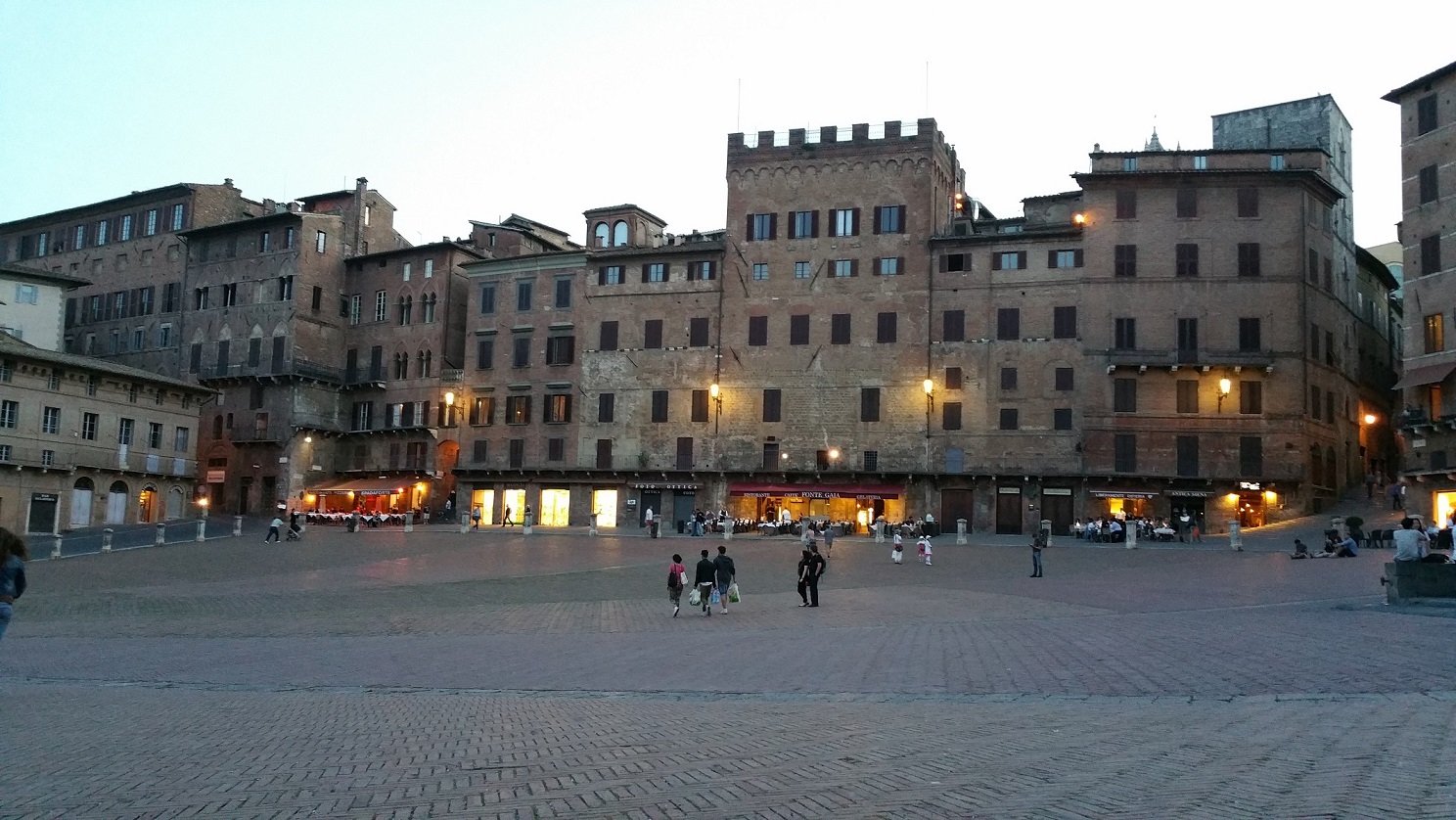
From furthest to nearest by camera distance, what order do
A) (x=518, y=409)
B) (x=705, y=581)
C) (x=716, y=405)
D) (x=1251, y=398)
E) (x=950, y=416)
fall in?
(x=518, y=409), (x=716, y=405), (x=950, y=416), (x=1251, y=398), (x=705, y=581)

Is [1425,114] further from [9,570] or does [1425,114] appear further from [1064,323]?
[9,570]

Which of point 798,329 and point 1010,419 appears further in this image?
point 798,329

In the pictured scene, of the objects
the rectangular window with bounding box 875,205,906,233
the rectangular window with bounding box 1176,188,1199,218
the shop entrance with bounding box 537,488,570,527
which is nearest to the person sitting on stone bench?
the rectangular window with bounding box 1176,188,1199,218

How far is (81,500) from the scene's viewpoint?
5797cm

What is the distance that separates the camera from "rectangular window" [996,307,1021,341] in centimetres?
5597

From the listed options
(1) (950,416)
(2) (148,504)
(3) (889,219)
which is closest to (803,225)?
(3) (889,219)

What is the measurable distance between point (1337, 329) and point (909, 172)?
2306 cm

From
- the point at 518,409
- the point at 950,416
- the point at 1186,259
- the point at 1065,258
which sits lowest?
the point at 950,416

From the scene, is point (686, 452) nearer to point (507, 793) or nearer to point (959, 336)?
point (959, 336)

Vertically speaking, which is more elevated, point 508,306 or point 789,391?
point 508,306

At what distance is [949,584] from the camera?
30.0 metres

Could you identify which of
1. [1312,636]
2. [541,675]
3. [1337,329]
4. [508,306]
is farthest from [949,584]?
[508,306]

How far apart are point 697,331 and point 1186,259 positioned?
25829 millimetres

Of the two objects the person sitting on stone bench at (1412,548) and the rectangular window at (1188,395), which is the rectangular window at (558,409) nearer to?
the rectangular window at (1188,395)
